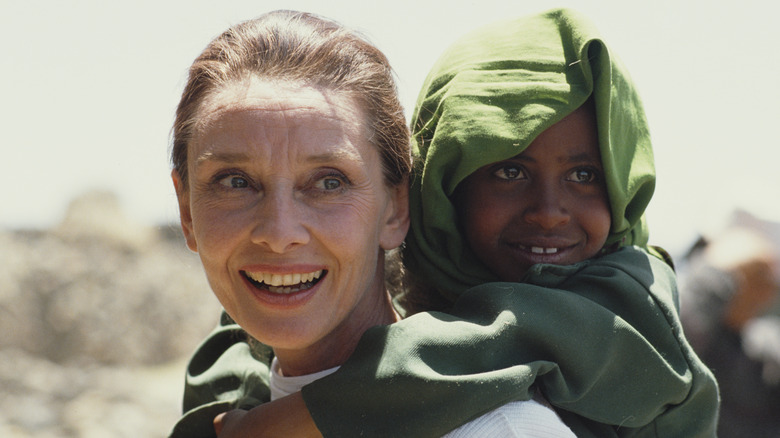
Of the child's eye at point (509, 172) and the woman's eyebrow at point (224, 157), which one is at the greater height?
the woman's eyebrow at point (224, 157)

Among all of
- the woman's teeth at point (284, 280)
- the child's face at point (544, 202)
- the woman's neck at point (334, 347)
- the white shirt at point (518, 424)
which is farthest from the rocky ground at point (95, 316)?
the white shirt at point (518, 424)

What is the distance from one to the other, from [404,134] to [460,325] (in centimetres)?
69

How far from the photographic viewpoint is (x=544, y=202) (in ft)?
8.07

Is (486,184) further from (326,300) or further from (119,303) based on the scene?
(119,303)

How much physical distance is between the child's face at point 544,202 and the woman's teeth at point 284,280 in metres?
0.62

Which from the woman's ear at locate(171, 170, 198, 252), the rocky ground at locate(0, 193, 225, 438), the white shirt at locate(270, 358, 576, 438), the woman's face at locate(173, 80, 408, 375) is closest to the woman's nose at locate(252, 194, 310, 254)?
the woman's face at locate(173, 80, 408, 375)

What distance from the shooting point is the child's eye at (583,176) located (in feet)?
8.18

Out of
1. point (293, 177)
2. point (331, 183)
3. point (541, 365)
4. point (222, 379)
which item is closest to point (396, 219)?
point (331, 183)

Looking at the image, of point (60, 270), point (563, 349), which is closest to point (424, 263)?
point (563, 349)

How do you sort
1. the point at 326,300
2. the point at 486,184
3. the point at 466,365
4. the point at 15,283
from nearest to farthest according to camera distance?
the point at 466,365, the point at 326,300, the point at 486,184, the point at 15,283

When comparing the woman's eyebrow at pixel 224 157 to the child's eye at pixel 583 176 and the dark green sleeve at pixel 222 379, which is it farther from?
the child's eye at pixel 583 176

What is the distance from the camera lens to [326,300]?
2164 millimetres

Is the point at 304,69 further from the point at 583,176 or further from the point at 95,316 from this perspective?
the point at 95,316

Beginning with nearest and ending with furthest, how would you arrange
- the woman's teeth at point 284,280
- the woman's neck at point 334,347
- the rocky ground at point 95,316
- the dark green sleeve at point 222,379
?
the woman's teeth at point 284,280, the woman's neck at point 334,347, the dark green sleeve at point 222,379, the rocky ground at point 95,316
